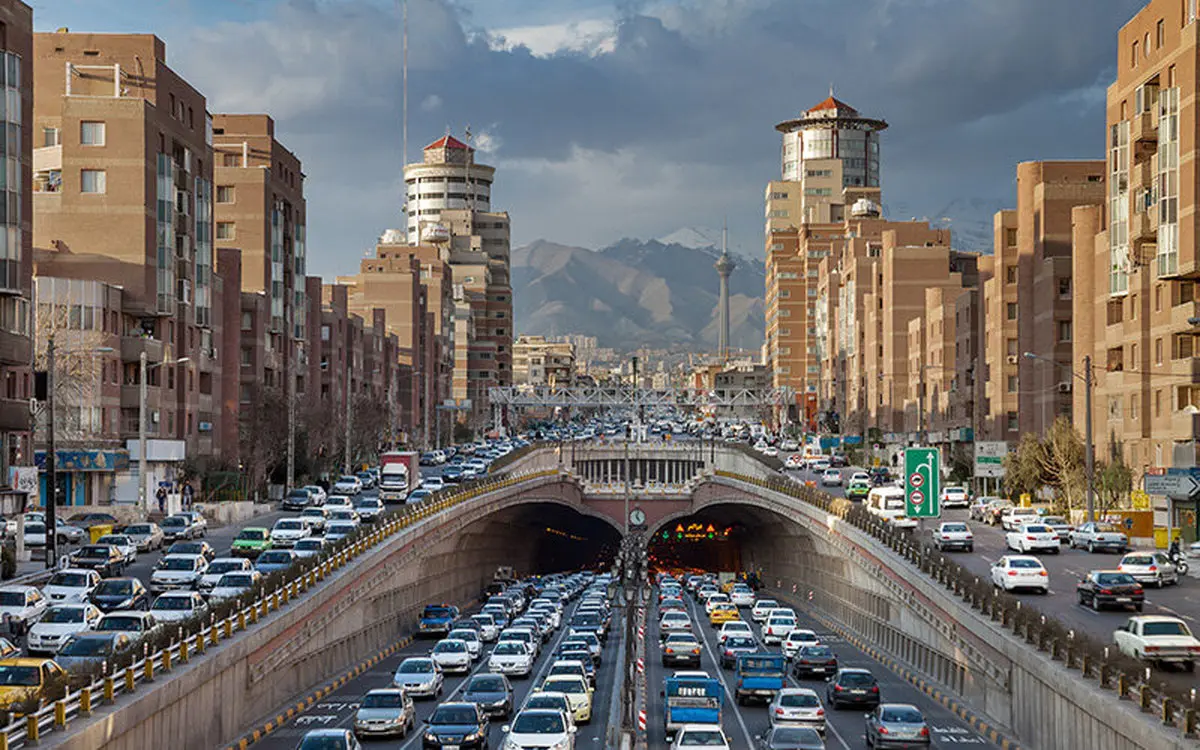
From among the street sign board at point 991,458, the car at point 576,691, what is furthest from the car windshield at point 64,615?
the street sign board at point 991,458

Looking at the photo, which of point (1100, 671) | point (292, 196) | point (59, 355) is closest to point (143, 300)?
point (59, 355)

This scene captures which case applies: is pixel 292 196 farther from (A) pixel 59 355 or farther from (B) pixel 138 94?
(A) pixel 59 355

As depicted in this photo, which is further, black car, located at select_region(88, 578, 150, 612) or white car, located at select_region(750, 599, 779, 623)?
white car, located at select_region(750, 599, 779, 623)

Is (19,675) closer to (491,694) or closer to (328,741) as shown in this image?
→ (328,741)

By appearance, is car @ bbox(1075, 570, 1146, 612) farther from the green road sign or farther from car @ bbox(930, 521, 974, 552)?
car @ bbox(930, 521, 974, 552)

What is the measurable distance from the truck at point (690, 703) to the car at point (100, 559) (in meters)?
23.5

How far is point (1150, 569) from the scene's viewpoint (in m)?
60.4

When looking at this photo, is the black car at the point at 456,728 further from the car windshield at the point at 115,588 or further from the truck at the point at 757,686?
the car windshield at the point at 115,588

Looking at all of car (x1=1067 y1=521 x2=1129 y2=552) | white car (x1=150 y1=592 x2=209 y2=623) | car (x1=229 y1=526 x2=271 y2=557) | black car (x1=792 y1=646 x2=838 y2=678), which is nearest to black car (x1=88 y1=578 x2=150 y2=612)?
white car (x1=150 y1=592 x2=209 y2=623)

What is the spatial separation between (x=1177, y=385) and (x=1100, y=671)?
164 feet

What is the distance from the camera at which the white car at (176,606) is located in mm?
48250

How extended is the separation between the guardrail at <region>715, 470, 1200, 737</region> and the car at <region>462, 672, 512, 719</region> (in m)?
14.3

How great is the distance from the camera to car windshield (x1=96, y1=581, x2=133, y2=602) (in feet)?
173

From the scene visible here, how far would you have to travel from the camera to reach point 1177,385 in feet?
280
